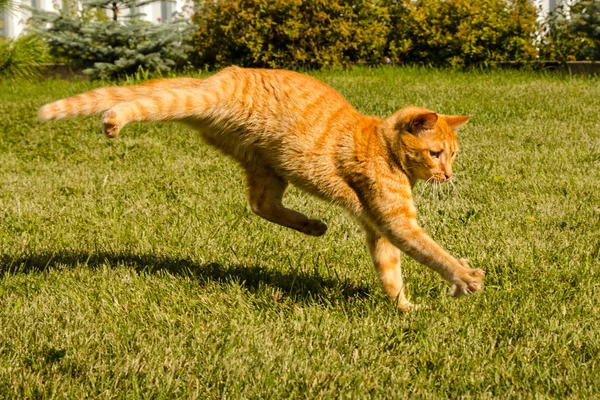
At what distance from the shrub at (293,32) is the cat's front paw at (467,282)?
26.2 feet

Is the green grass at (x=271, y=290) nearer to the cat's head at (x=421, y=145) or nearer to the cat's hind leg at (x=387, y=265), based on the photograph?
the cat's hind leg at (x=387, y=265)

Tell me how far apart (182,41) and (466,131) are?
5858 millimetres

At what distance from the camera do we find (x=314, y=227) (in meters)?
3.81

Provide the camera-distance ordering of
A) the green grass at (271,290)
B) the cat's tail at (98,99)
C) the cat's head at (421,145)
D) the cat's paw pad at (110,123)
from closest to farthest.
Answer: the green grass at (271,290) < the cat's paw pad at (110,123) < the cat's tail at (98,99) < the cat's head at (421,145)

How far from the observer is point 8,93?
10281 mm

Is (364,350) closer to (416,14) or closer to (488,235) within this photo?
(488,235)

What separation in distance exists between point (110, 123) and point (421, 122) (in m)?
1.40

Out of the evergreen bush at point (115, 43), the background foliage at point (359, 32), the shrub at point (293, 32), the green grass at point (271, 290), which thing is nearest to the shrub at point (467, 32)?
the background foliage at point (359, 32)

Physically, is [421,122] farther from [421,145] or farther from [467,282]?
[467,282]

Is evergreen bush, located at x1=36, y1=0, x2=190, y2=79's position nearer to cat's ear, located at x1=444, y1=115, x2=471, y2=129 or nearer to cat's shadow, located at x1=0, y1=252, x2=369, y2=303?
cat's shadow, located at x1=0, y1=252, x2=369, y2=303

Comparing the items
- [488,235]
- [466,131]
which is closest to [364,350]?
[488,235]

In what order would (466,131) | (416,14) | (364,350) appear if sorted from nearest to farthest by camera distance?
(364,350)
(466,131)
(416,14)

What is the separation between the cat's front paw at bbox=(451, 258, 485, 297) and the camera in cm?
311

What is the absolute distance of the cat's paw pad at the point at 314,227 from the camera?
12.5 feet
